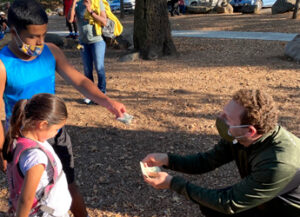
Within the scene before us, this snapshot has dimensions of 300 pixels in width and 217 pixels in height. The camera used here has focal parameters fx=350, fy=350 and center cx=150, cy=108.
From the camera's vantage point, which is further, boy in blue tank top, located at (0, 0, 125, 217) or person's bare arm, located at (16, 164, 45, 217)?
boy in blue tank top, located at (0, 0, 125, 217)

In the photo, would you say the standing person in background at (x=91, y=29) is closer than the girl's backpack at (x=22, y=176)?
No

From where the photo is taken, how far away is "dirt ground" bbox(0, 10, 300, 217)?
10.5 feet

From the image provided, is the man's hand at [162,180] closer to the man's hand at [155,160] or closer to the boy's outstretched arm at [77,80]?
the man's hand at [155,160]

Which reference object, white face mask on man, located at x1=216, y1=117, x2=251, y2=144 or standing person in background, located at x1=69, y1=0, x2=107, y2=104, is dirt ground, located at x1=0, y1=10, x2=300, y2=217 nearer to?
standing person in background, located at x1=69, y1=0, x2=107, y2=104

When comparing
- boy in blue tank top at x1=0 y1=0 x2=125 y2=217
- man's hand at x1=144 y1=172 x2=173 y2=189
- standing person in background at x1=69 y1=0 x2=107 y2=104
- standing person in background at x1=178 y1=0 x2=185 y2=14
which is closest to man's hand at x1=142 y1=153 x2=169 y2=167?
man's hand at x1=144 y1=172 x2=173 y2=189

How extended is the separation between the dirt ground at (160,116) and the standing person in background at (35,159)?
1.16 meters

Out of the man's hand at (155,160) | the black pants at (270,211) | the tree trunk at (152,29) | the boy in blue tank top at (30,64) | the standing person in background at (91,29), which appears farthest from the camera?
the tree trunk at (152,29)

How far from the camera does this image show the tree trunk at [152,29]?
7.73 m

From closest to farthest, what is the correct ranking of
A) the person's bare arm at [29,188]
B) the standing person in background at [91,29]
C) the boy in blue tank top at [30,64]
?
the person's bare arm at [29,188] → the boy in blue tank top at [30,64] → the standing person in background at [91,29]

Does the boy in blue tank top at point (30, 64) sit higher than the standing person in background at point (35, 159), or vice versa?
the boy in blue tank top at point (30, 64)

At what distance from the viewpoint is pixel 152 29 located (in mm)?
7824

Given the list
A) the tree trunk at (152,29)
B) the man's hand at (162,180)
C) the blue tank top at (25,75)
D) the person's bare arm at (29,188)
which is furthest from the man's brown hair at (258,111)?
the tree trunk at (152,29)

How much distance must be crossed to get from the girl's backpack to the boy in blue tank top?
26 cm

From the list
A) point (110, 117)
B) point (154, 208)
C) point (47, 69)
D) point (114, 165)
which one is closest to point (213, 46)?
point (110, 117)
